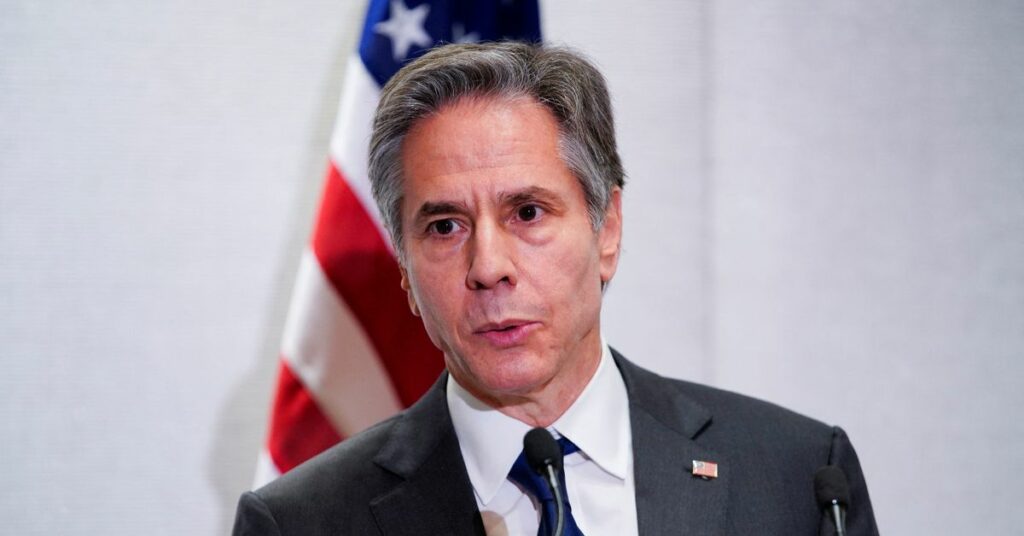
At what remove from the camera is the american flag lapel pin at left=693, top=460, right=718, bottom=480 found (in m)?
1.63

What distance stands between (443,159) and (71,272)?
116cm

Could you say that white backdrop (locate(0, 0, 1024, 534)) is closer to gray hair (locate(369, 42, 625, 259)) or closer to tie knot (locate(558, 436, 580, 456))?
gray hair (locate(369, 42, 625, 259))

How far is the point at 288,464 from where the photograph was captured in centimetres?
217

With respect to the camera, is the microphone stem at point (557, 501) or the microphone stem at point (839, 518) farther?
the microphone stem at point (839, 518)

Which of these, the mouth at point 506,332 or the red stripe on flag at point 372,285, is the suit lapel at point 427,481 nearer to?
the mouth at point 506,332

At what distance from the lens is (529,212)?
5.12ft

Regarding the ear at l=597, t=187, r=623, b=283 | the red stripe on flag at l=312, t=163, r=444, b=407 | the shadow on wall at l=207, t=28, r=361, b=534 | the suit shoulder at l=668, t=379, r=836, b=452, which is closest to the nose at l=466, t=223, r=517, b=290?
the ear at l=597, t=187, r=623, b=283

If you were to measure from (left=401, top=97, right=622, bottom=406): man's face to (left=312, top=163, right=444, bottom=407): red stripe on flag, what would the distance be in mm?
612

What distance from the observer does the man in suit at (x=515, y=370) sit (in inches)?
59.9

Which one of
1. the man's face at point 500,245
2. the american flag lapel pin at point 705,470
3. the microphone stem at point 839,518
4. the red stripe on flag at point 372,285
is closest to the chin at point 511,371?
the man's face at point 500,245

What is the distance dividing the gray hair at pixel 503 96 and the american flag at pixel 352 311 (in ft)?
1.73

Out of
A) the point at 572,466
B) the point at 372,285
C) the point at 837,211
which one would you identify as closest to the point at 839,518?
the point at 572,466

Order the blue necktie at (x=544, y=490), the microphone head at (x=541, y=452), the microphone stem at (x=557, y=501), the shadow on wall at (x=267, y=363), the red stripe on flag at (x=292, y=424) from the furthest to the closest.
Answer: the shadow on wall at (x=267, y=363), the red stripe on flag at (x=292, y=424), the blue necktie at (x=544, y=490), the microphone head at (x=541, y=452), the microphone stem at (x=557, y=501)

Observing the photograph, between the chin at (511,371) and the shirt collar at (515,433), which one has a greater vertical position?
the chin at (511,371)
